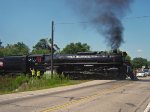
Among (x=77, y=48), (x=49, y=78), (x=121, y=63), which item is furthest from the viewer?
(x=77, y=48)

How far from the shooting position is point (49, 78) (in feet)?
124

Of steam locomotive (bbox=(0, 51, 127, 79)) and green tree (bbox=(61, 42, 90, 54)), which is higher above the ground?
green tree (bbox=(61, 42, 90, 54))

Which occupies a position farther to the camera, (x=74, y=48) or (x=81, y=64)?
(x=74, y=48)

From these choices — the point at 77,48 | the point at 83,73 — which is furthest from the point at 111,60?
the point at 77,48

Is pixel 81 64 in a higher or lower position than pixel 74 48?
lower

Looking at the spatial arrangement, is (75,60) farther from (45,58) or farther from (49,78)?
(49,78)

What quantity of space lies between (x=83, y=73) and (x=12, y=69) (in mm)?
10289

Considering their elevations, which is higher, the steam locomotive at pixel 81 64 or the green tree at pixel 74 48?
the green tree at pixel 74 48

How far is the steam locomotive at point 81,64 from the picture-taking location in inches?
1688

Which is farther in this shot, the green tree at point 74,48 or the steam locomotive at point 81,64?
the green tree at point 74,48

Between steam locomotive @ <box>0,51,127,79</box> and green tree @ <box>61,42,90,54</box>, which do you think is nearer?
steam locomotive @ <box>0,51,127,79</box>

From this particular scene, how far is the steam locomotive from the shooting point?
141 feet

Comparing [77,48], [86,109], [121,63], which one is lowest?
[86,109]

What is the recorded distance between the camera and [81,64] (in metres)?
44.3
